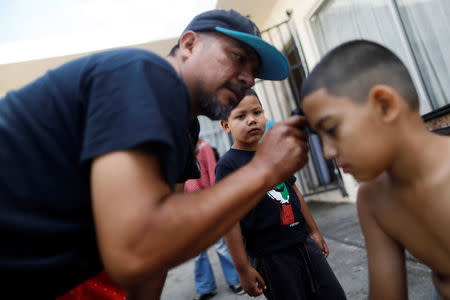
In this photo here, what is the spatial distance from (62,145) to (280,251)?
1268 millimetres

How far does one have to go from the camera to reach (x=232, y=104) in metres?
1.42

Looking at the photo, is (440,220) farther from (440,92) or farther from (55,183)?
(440,92)

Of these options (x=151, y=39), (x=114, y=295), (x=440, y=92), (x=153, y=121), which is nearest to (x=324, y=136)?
(x=153, y=121)

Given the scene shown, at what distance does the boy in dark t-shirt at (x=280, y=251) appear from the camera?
1.69 meters

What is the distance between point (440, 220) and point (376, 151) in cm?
28

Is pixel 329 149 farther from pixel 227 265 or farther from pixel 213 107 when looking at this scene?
pixel 227 265

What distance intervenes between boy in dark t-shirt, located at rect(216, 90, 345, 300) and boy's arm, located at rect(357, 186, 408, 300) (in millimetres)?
586

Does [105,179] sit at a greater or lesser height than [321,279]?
greater

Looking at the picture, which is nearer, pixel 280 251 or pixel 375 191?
pixel 375 191

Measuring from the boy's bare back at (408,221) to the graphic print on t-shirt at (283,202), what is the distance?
26.3 inches

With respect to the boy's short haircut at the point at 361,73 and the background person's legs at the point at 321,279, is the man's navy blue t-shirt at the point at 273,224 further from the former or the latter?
the boy's short haircut at the point at 361,73

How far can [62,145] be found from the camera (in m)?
0.97

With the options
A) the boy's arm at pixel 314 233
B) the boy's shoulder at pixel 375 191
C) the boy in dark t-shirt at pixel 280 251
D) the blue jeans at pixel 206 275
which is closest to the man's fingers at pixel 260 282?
the boy in dark t-shirt at pixel 280 251

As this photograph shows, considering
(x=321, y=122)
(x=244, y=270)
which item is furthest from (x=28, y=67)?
(x=321, y=122)
